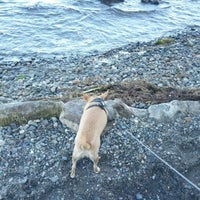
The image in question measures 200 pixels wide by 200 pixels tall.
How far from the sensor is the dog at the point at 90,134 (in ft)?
18.0

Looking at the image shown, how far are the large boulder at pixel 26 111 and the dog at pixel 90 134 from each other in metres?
1.06

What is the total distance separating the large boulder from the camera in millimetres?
6883

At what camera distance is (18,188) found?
560 centimetres

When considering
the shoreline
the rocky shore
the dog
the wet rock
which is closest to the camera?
the dog

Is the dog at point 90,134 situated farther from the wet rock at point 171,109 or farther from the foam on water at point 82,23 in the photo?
the foam on water at point 82,23

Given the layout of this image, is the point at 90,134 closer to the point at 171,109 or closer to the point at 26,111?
the point at 26,111

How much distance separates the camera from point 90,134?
18.3 ft

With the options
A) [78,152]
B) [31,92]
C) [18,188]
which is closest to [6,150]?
[18,188]

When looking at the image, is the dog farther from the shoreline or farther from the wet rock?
the shoreline

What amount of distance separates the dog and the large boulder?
1056mm

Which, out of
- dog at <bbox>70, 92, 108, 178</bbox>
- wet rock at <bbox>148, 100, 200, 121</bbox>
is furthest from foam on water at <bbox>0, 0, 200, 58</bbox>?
dog at <bbox>70, 92, 108, 178</bbox>

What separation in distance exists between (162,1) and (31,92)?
45.3 ft

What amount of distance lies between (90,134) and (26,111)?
6.28 feet

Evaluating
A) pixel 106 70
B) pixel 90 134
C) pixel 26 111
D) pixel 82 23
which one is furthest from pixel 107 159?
pixel 82 23
